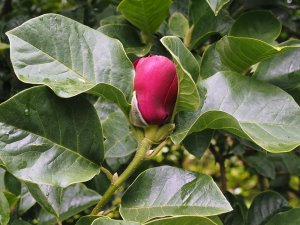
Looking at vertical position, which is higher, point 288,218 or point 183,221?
point 183,221

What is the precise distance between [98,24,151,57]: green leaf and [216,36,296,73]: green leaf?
18 cm

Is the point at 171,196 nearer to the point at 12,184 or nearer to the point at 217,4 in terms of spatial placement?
the point at 217,4

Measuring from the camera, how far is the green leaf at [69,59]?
29.0 inches

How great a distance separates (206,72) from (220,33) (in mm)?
193

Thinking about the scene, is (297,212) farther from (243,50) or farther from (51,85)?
(51,85)

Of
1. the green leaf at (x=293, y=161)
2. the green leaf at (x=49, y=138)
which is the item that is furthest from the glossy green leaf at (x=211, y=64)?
the green leaf at (x=293, y=161)

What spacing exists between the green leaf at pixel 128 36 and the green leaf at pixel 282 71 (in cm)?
23

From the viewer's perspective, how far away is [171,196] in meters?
0.75

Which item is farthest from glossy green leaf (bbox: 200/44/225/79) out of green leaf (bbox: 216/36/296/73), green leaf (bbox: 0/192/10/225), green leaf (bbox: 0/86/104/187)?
green leaf (bbox: 0/192/10/225)

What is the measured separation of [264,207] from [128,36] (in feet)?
1.42

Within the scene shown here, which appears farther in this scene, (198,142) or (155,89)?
(198,142)

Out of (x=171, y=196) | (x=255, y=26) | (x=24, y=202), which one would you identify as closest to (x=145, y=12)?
(x=255, y=26)

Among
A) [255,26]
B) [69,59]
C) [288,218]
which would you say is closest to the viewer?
[69,59]

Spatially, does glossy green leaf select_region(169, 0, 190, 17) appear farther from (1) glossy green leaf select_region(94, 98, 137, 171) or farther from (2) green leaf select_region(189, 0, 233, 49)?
(1) glossy green leaf select_region(94, 98, 137, 171)
